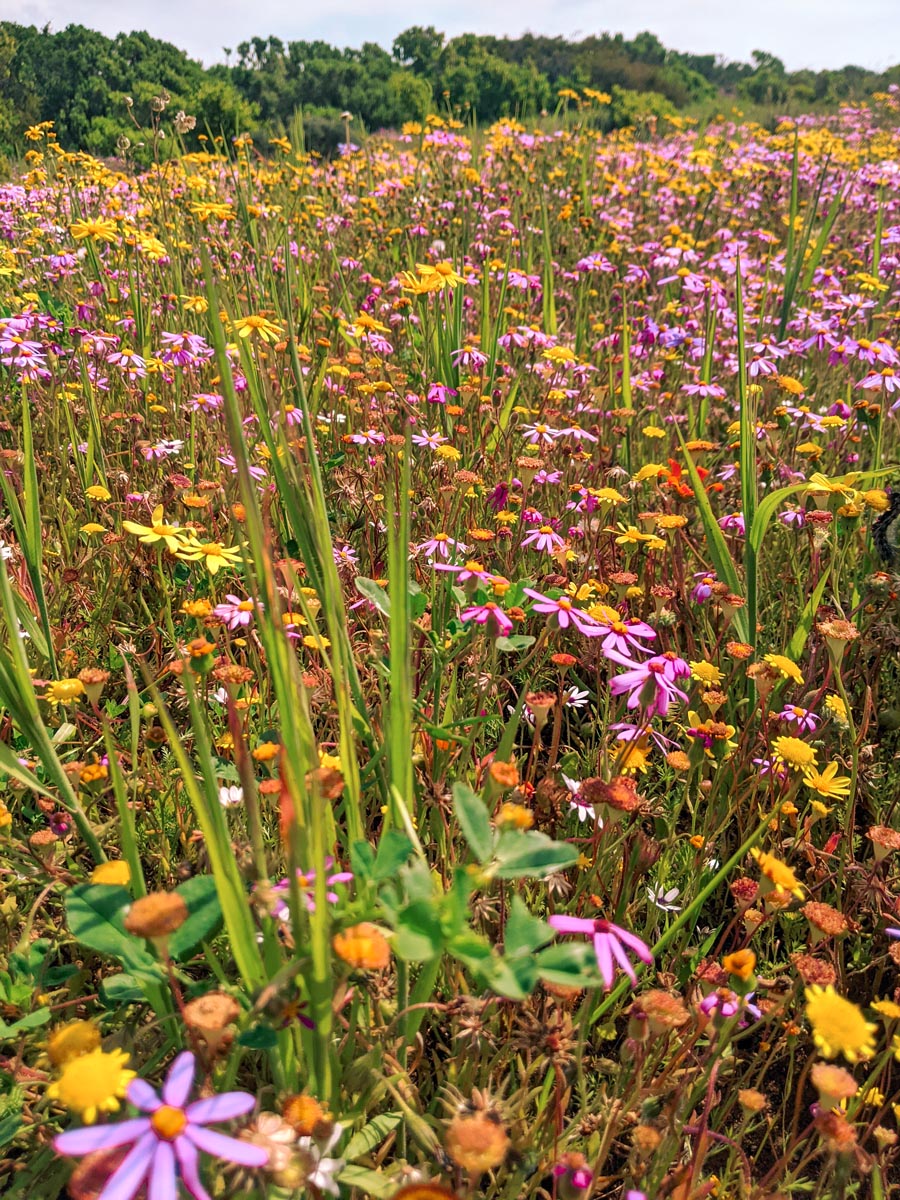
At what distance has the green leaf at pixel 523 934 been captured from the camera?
0.62 meters

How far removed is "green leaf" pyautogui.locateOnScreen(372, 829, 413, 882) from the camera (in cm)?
70

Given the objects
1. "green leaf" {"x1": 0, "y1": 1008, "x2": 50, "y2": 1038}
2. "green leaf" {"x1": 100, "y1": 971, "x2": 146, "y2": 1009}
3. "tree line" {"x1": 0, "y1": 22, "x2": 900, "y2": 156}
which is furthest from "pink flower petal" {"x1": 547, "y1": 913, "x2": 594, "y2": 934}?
"tree line" {"x1": 0, "y1": 22, "x2": 900, "y2": 156}

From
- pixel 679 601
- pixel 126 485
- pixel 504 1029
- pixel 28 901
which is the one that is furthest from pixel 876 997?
pixel 126 485

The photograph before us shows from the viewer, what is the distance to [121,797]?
804 millimetres

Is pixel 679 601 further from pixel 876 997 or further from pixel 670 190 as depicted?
pixel 670 190

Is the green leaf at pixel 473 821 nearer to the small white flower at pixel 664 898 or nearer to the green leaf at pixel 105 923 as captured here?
the green leaf at pixel 105 923

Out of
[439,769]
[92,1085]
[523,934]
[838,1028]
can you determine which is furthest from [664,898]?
[92,1085]

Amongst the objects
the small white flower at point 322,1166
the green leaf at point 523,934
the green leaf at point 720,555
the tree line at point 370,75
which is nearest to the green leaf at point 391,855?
the green leaf at point 523,934

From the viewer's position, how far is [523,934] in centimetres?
64

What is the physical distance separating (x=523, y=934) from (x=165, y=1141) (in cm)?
30

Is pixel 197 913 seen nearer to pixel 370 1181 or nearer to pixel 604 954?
pixel 370 1181

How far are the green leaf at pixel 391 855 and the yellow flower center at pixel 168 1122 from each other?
0.76 ft

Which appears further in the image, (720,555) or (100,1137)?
(720,555)

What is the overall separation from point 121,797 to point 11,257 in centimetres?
331
